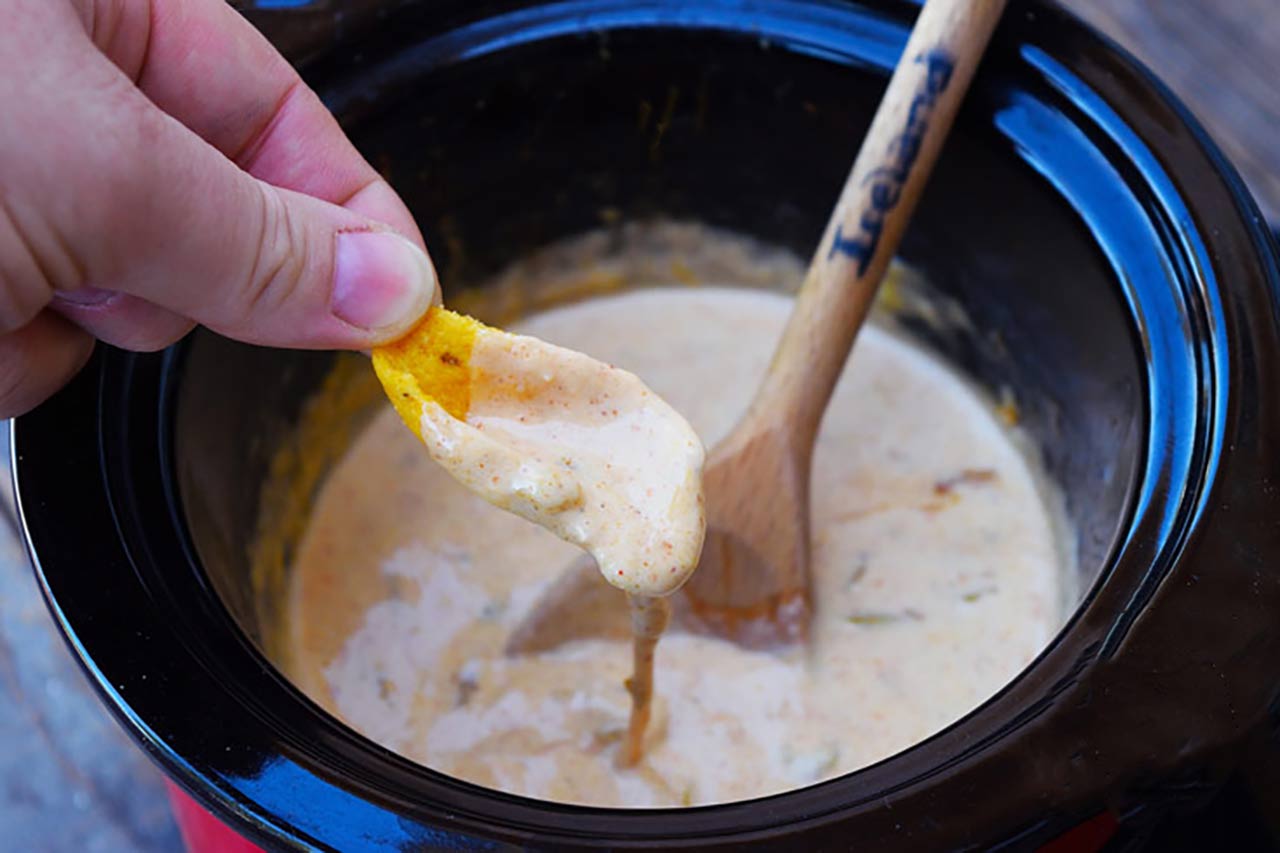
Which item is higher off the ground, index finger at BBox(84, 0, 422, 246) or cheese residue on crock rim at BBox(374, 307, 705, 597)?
index finger at BBox(84, 0, 422, 246)

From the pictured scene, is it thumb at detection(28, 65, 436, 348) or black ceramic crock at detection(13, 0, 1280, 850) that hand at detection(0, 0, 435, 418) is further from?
black ceramic crock at detection(13, 0, 1280, 850)

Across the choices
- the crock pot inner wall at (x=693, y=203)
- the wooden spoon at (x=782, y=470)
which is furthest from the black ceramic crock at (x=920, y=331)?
the wooden spoon at (x=782, y=470)

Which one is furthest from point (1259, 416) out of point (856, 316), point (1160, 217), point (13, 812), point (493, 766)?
point (13, 812)

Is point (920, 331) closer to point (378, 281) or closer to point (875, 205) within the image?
point (875, 205)

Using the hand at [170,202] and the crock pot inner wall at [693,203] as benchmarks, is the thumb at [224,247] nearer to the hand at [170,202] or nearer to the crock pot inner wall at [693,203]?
the hand at [170,202]

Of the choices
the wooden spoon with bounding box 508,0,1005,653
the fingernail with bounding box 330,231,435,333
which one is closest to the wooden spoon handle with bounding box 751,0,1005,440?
the wooden spoon with bounding box 508,0,1005,653

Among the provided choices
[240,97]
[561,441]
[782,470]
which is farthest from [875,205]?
[240,97]

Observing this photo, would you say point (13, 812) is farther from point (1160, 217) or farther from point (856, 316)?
point (1160, 217)
